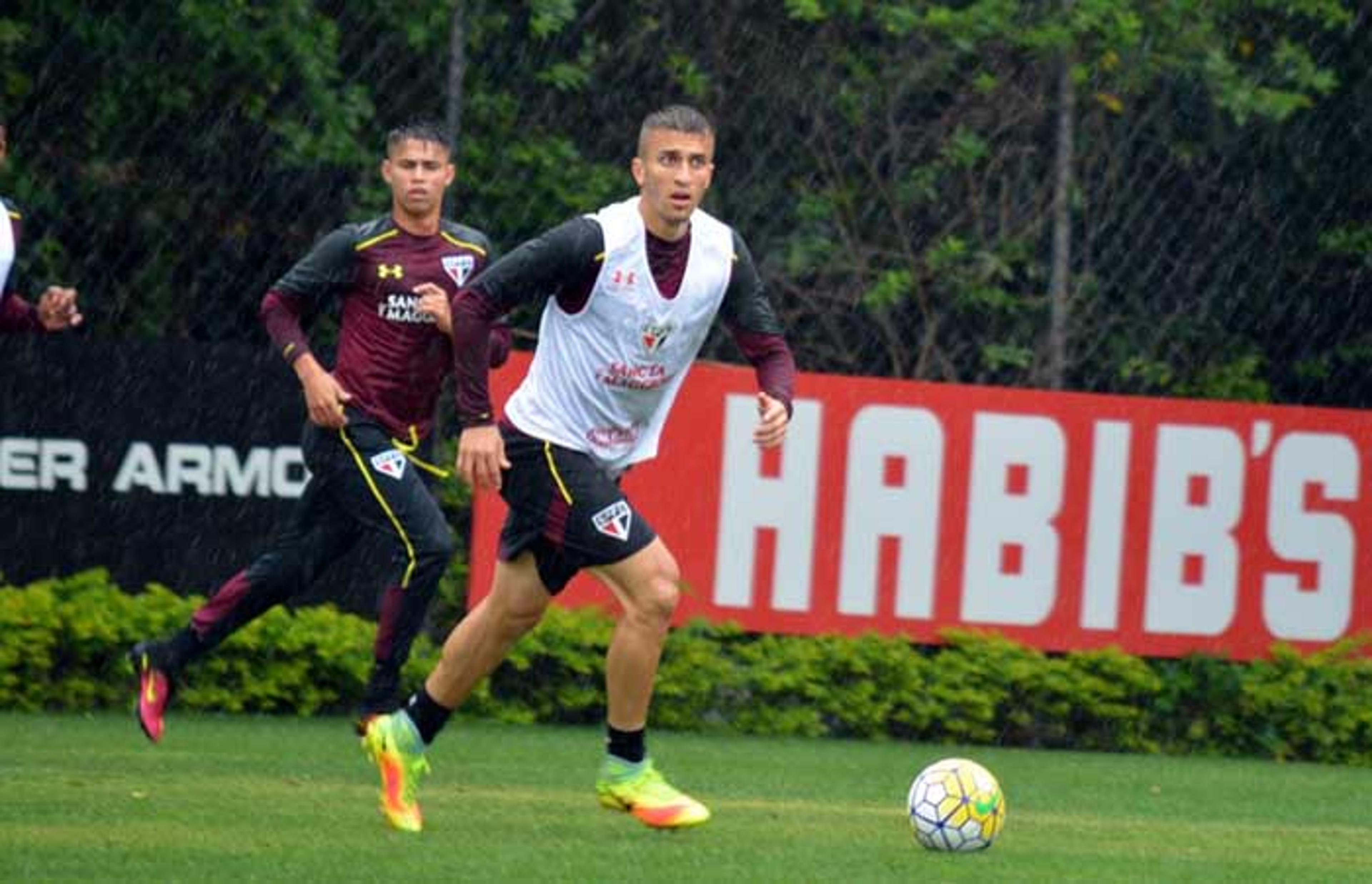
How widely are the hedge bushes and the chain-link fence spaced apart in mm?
1544

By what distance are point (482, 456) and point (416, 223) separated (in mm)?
2795

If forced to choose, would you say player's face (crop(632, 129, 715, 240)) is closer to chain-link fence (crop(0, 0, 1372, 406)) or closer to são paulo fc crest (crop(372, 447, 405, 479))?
são paulo fc crest (crop(372, 447, 405, 479))

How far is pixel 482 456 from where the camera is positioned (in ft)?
26.6

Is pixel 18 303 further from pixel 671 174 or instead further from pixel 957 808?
pixel 957 808

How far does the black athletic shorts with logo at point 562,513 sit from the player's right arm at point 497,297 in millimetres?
134

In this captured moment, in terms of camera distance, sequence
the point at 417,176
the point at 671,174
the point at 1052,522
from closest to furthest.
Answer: the point at 671,174
the point at 417,176
the point at 1052,522

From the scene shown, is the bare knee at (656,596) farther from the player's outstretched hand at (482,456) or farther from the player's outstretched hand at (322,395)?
the player's outstretched hand at (322,395)

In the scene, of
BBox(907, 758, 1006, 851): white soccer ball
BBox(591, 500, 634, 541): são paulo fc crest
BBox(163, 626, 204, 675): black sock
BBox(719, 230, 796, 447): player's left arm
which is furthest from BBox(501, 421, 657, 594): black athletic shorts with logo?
BBox(163, 626, 204, 675): black sock

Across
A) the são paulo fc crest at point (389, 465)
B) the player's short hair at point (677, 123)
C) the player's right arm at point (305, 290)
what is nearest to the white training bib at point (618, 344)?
the player's short hair at point (677, 123)

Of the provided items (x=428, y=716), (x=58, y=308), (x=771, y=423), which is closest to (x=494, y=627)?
(x=428, y=716)

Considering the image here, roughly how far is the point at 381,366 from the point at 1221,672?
4.45m

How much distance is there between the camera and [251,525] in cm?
1276

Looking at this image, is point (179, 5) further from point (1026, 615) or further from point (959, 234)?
point (1026, 615)

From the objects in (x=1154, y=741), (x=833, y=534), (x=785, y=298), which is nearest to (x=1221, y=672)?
(x=1154, y=741)
